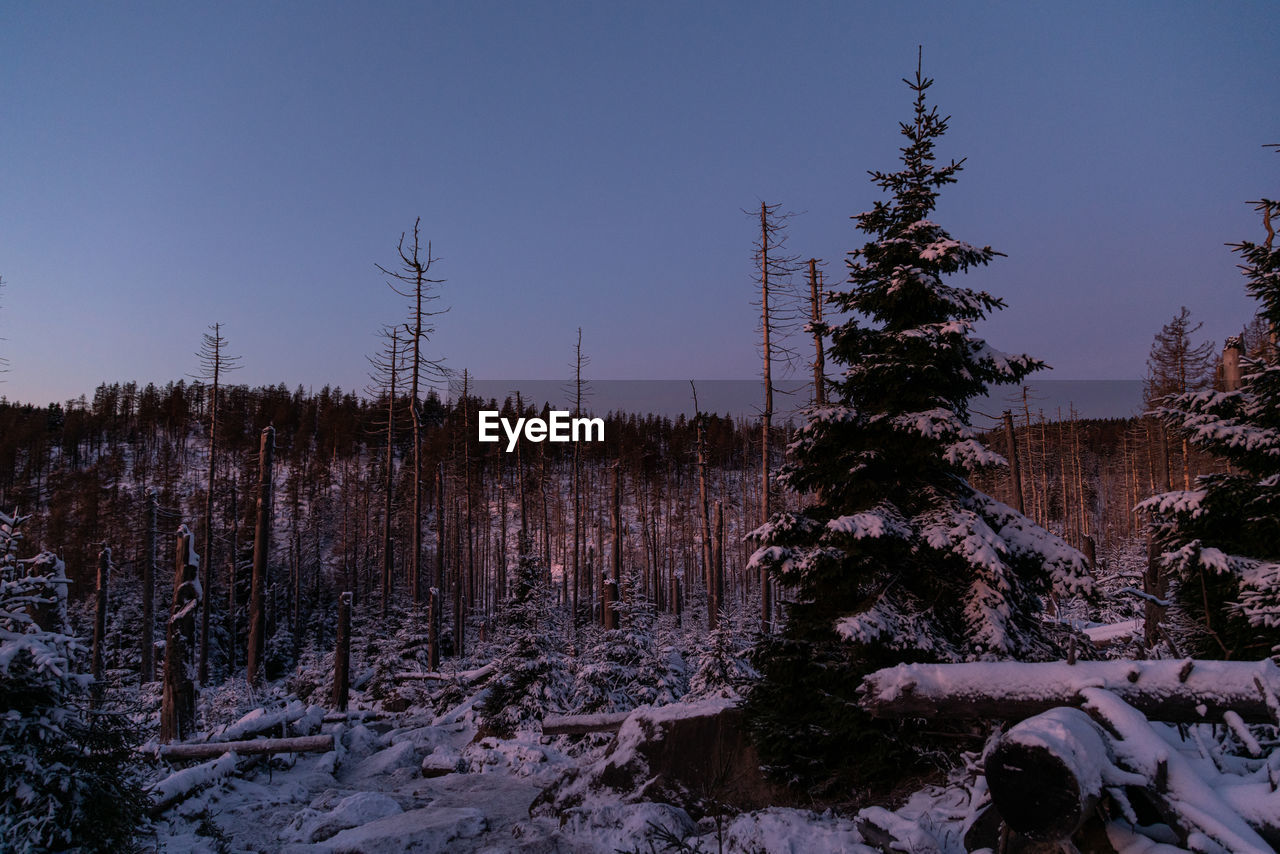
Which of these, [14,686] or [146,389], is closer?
[14,686]

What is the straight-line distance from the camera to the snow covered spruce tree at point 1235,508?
26.3ft

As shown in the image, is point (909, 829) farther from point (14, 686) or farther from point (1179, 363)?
point (1179, 363)

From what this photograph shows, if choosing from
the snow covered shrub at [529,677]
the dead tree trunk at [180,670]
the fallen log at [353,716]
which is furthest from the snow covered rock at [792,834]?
the dead tree trunk at [180,670]

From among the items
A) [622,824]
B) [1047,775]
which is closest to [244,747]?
[622,824]

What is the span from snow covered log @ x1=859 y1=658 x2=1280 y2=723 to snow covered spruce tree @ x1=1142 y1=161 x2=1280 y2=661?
467cm

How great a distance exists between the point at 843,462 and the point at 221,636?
39.5m

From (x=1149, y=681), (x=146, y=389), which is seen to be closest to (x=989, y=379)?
(x=1149, y=681)

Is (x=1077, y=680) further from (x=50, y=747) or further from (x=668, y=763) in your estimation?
(x=50, y=747)

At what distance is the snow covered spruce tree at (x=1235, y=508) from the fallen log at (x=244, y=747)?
1455 centimetres

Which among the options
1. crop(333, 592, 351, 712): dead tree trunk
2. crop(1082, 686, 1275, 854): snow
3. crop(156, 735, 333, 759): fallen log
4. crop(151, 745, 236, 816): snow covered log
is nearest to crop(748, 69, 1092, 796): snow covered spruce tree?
crop(1082, 686, 1275, 854): snow

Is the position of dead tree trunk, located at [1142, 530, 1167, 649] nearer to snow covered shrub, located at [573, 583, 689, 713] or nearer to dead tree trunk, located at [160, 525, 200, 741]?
snow covered shrub, located at [573, 583, 689, 713]

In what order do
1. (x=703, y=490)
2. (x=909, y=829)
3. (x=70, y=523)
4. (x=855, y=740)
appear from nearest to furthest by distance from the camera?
1. (x=909, y=829)
2. (x=855, y=740)
3. (x=703, y=490)
4. (x=70, y=523)

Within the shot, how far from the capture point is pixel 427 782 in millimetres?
11500

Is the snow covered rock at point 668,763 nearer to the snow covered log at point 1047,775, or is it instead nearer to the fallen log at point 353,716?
the snow covered log at point 1047,775
